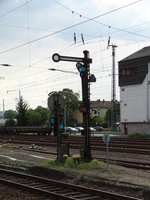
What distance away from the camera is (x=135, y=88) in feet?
198

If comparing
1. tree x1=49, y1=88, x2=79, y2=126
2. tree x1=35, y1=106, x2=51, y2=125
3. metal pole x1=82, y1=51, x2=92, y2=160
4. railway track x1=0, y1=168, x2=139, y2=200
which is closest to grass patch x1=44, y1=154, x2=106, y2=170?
metal pole x1=82, y1=51, x2=92, y2=160

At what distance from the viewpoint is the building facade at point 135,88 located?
57.8 m

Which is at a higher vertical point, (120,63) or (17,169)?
(120,63)

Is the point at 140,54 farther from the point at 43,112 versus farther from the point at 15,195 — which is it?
the point at 43,112

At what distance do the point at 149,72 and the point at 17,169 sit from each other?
45856 mm

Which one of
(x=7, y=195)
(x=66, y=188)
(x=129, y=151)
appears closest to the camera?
(x=7, y=195)

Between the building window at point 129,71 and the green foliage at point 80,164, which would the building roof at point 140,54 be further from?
the green foliage at point 80,164

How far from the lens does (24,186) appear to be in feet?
34.8

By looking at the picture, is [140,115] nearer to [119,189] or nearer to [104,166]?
[104,166]

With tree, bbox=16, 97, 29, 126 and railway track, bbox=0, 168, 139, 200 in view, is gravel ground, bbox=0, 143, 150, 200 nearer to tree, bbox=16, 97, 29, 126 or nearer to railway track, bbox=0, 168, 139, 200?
railway track, bbox=0, 168, 139, 200

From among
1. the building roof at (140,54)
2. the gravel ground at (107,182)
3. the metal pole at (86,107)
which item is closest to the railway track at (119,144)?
the metal pole at (86,107)

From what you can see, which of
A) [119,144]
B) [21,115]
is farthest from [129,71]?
[119,144]

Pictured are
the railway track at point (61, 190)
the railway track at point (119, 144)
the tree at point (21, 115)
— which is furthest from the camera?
the tree at point (21, 115)

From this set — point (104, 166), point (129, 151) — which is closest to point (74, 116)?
point (129, 151)
